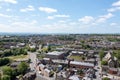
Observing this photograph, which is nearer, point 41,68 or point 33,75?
point 33,75

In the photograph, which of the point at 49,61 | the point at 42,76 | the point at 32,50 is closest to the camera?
the point at 42,76

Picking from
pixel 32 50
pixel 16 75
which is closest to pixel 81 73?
pixel 16 75

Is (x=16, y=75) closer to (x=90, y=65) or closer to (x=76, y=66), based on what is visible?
(x=76, y=66)

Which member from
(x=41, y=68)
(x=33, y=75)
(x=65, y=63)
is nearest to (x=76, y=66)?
(x=65, y=63)

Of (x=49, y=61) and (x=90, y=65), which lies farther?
(x=49, y=61)

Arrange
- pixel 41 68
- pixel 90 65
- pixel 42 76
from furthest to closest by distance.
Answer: pixel 90 65
pixel 41 68
pixel 42 76

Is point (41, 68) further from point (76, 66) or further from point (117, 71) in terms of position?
point (117, 71)

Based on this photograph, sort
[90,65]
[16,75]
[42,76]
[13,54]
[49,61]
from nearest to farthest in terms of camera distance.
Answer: [16,75]
[42,76]
[90,65]
[49,61]
[13,54]

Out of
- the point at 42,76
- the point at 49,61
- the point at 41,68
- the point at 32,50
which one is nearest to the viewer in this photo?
the point at 42,76
